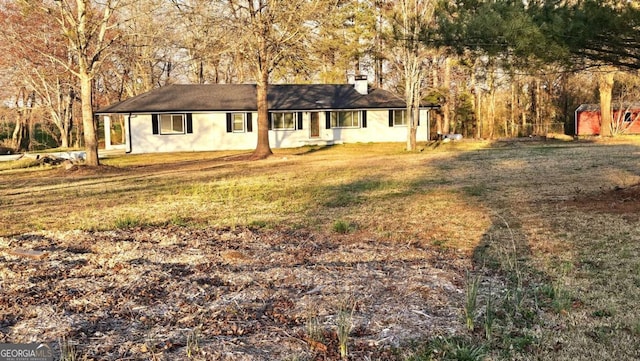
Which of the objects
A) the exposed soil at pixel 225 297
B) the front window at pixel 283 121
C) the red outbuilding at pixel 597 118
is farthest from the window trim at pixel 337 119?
the exposed soil at pixel 225 297

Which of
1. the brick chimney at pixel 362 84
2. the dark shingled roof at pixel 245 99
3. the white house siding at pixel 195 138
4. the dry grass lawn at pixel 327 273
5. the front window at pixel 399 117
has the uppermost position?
the brick chimney at pixel 362 84

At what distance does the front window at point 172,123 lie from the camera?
26109 mm

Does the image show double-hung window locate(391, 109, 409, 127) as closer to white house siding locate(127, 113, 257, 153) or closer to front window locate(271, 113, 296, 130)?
front window locate(271, 113, 296, 130)

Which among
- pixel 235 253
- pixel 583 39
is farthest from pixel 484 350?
pixel 583 39

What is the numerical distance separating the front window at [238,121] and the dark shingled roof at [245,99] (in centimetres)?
47

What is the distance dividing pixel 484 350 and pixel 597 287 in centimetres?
170

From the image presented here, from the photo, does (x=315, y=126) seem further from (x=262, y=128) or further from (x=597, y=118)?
(x=597, y=118)

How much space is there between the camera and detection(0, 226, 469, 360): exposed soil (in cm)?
313

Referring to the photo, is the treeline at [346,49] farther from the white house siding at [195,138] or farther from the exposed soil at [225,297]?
the exposed soil at [225,297]

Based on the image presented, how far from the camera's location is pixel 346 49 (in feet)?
112

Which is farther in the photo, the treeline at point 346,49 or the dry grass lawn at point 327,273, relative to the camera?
the treeline at point 346,49

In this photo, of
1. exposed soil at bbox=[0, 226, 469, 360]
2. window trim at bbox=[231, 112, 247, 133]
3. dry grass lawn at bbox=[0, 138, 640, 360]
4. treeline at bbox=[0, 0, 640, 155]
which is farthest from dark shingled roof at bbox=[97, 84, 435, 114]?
exposed soil at bbox=[0, 226, 469, 360]

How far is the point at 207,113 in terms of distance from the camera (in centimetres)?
2675

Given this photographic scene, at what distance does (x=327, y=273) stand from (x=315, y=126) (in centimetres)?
2454
